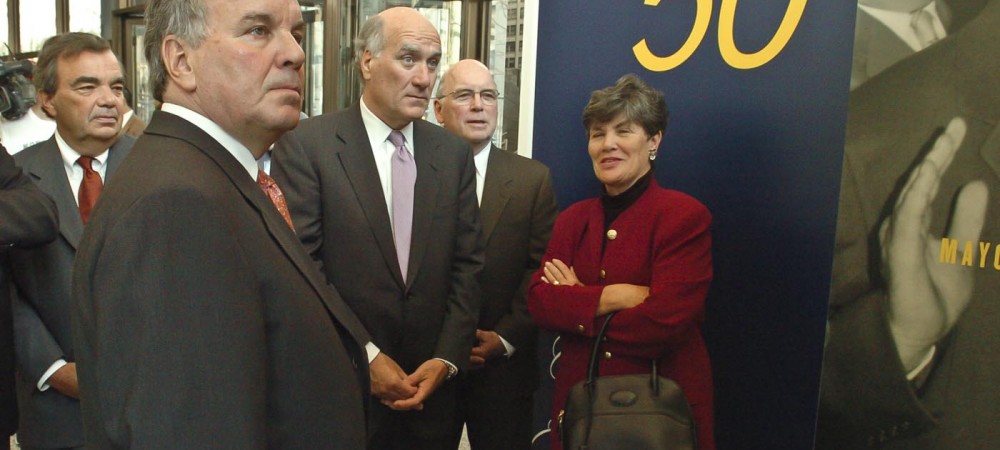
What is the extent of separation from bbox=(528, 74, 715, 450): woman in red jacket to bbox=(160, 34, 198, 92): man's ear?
4.24ft

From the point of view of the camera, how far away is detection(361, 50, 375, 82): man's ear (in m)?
2.36

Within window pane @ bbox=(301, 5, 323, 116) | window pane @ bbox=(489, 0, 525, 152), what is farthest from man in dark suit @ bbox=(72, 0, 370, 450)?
window pane @ bbox=(301, 5, 323, 116)

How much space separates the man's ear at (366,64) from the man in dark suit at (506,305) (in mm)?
551

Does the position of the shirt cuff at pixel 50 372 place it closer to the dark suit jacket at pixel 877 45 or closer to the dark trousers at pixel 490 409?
the dark trousers at pixel 490 409

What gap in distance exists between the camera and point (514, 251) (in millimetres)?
2646

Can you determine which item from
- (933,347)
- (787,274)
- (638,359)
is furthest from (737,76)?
(933,347)

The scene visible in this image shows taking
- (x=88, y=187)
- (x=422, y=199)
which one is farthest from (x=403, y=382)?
(x=88, y=187)

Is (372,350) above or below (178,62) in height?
below

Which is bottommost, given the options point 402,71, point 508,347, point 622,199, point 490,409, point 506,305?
point 490,409

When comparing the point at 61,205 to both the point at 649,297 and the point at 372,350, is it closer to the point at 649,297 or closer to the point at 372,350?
the point at 372,350

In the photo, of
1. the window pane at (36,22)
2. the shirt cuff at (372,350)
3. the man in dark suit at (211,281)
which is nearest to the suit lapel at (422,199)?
the shirt cuff at (372,350)

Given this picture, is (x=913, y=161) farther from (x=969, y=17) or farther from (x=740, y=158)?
(x=740, y=158)

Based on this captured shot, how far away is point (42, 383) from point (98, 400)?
1.11 m

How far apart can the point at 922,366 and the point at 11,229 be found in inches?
69.1
